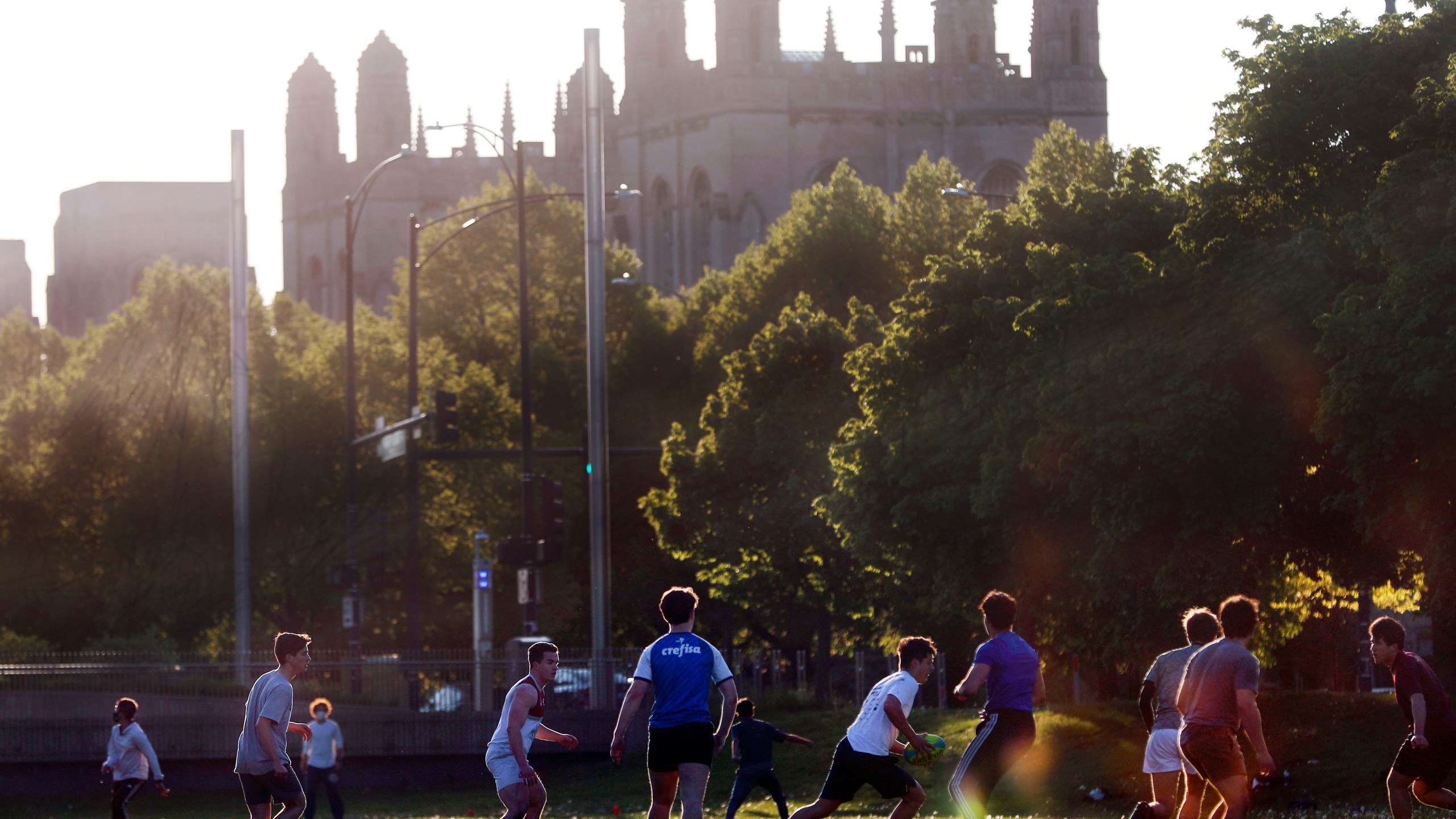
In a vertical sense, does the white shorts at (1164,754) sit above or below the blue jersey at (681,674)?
below

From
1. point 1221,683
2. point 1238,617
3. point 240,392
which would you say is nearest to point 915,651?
point 1221,683

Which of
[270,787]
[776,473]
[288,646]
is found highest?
[776,473]

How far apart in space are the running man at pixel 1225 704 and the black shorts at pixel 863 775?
1791mm

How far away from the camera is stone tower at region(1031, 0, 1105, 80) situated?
314ft

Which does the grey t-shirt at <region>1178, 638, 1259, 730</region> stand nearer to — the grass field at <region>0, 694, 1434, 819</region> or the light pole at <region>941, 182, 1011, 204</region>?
the grass field at <region>0, 694, 1434, 819</region>

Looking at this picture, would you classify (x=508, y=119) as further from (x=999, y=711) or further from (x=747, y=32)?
(x=999, y=711)

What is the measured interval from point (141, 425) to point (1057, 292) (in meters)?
23.9

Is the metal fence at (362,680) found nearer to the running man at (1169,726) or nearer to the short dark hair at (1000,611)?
the running man at (1169,726)

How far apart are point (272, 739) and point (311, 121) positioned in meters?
105

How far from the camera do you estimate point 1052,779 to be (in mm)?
27516

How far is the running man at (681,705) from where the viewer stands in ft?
39.2

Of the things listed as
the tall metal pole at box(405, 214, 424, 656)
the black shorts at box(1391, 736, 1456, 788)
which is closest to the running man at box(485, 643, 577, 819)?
the black shorts at box(1391, 736, 1456, 788)

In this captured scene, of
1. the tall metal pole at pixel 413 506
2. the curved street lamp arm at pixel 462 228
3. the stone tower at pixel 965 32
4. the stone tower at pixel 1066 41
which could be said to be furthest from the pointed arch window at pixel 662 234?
the tall metal pole at pixel 413 506

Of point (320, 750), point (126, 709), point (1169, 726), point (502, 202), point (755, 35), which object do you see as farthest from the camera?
point (755, 35)
